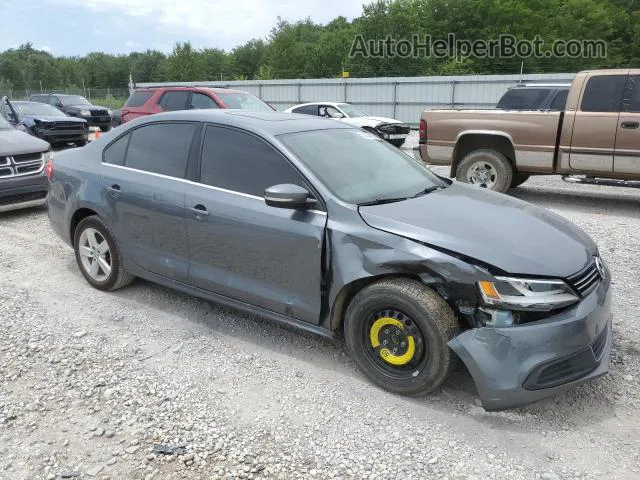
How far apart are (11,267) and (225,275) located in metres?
3.00

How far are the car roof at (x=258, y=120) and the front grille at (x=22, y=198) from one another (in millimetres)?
3968

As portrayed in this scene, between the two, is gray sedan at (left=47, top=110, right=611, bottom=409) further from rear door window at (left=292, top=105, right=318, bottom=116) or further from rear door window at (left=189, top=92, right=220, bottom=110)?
rear door window at (left=292, top=105, right=318, bottom=116)

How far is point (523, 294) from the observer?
273 cm

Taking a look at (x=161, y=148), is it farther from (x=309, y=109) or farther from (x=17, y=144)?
(x=309, y=109)

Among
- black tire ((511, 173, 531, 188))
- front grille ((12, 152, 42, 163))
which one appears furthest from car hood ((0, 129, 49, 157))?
black tire ((511, 173, 531, 188))

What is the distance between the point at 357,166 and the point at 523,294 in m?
1.51

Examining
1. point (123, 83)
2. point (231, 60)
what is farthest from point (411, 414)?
point (123, 83)

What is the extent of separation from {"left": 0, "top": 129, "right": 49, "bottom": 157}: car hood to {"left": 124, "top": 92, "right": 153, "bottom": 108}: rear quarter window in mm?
4257

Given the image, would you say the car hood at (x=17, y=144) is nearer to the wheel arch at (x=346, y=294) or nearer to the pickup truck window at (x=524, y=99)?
the wheel arch at (x=346, y=294)

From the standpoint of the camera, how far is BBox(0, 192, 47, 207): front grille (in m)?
7.25

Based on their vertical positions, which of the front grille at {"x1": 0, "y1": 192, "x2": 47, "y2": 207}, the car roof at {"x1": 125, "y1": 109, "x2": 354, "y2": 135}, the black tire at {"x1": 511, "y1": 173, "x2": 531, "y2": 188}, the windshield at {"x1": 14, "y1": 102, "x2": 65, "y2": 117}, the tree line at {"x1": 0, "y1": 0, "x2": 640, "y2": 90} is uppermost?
the tree line at {"x1": 0, "y1": 0, "x2": 640, "y2": 90}

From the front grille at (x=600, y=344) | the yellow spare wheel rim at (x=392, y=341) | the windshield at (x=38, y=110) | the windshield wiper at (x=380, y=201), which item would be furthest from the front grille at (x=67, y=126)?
the front grille at (x=600, y=344)

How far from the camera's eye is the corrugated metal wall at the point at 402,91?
21844 mm

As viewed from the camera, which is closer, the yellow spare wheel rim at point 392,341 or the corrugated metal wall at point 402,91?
the yellow spare wheel rim at point 392,341
